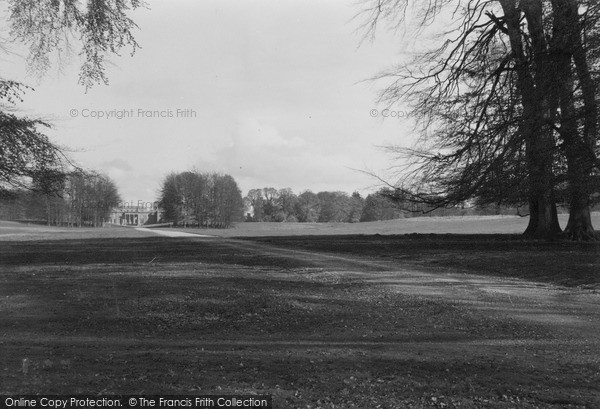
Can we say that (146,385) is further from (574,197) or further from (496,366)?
(574,197)

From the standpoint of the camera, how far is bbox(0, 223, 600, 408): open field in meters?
4.42

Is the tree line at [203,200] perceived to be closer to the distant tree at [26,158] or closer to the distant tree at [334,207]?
the distant tree at [334,207]

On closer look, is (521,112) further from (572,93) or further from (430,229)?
(430,229)

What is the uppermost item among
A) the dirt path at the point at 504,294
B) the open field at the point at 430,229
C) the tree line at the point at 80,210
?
the tree line at the point at 80,210

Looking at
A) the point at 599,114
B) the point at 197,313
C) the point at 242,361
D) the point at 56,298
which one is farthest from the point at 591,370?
the point at 599,114

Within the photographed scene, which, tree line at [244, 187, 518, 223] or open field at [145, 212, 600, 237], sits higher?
tree line at [244, 187, 518, 223]

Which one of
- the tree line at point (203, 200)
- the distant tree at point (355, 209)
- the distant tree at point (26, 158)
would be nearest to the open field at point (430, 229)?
the tree line at point (203, 200)

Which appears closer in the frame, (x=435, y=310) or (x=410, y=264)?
(x=435, y=310)

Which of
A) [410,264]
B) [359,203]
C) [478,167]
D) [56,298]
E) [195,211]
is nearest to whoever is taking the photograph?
[56,298]

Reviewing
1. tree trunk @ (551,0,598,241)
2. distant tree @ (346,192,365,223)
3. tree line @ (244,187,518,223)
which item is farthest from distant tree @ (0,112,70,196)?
tree line @ (244,187,518,223)

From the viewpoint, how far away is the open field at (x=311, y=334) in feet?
14.5

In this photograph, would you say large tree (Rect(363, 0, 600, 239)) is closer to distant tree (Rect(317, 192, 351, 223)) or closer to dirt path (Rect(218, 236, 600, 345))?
dirt path (Rect(218, 236, 600, 345))

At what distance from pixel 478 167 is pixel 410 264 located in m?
3.63

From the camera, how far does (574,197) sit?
1596 cm
